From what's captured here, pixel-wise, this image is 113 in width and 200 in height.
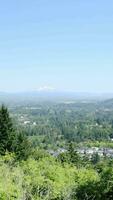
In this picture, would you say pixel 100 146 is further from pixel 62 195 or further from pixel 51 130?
pixel 62 195

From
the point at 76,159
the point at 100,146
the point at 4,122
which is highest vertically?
the point at 4,122

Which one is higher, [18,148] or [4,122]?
[4,122]

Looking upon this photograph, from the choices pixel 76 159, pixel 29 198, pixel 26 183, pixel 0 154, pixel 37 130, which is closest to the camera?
pixel 29 198

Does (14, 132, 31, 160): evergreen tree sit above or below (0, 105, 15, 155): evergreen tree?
below

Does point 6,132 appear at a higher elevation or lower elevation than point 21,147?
higher

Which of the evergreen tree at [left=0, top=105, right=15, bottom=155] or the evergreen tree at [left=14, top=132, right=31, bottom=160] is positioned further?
the evergreen tree at [left=14, top=132, right=31, bottom=160]

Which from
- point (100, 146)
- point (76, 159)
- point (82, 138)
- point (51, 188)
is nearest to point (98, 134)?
point (82, 138)

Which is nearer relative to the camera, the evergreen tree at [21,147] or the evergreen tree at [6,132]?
the evergreen tree at [6,132]

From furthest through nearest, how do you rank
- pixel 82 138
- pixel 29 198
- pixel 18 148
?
pixel 82 138 → pixel 18 148 → pixel 29 198

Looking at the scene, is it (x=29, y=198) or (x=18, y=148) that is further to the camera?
(x=18, y=148)

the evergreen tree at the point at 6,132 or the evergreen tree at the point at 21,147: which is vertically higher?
the evergreen tree at the point at 6,132

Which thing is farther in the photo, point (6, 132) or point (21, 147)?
point (21, 147)
